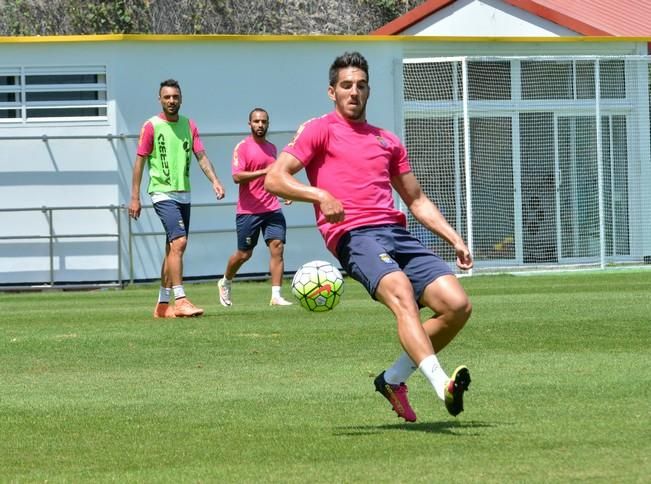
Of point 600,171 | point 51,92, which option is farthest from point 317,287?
point 600,171

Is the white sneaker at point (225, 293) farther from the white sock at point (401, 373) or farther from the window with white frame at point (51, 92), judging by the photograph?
the white sock at point (401, 373)

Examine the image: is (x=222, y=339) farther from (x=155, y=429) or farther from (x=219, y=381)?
(x=155, y=429)

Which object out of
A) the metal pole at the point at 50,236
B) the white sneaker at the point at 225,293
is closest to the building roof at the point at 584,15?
the metal pole at the point at 50,236

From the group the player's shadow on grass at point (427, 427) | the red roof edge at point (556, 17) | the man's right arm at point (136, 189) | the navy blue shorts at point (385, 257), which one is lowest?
the player's shadow on grass at point (427, 427)

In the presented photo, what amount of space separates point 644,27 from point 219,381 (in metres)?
21.7

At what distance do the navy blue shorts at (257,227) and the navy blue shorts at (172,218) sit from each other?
2.27m

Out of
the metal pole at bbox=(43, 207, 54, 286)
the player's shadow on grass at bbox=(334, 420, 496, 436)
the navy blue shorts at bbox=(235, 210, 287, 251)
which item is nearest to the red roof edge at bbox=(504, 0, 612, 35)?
the metal pole at bbox=(43, 207, 54, 286)

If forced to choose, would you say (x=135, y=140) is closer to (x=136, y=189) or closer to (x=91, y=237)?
(x=91, y=237)

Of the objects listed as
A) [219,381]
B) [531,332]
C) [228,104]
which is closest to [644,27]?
[228,104]

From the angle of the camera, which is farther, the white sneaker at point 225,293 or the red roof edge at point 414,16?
the red roof edge at point 414,16

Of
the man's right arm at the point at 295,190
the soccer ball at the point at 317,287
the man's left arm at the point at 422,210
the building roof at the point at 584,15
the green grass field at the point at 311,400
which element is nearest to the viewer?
the green grass field at the point at 311,400

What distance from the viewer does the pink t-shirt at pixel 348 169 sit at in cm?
891

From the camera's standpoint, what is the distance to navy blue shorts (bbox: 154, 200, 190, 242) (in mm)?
16547

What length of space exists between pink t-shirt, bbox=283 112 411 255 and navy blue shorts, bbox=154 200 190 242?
756cm
